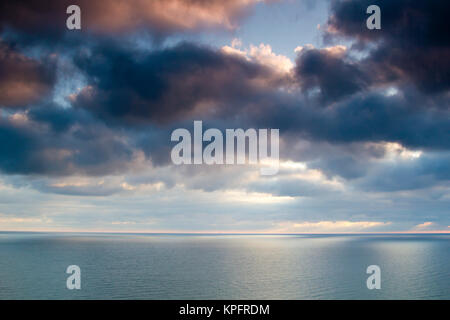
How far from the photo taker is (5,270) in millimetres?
122188

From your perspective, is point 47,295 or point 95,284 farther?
point 95,284

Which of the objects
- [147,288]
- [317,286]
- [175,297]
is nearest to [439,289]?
[317,286]

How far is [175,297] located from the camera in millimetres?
77062
